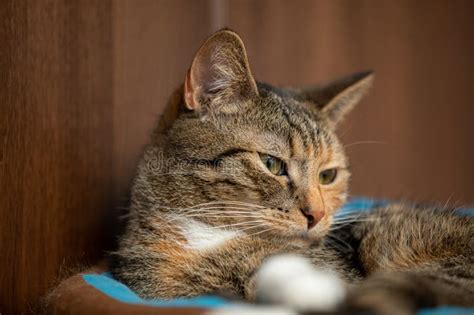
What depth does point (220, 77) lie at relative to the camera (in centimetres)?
162

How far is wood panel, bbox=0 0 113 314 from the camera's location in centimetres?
134

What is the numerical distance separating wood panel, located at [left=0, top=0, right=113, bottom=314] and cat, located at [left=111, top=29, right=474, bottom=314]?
0.20 m

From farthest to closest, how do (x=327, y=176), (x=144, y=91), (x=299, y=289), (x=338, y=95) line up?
(x=144, y=91) < (x=338, y=95) < (x=327, y=176) < (x=299, y=289)

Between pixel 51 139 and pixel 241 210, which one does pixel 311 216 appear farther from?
pixel 51 139

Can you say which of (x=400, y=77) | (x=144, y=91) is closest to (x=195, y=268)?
(x=144, y=91)

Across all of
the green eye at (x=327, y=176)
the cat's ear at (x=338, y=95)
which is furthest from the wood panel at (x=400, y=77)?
the green eye at (x=327, y=176)

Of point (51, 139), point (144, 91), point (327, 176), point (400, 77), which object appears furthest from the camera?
point (400, 77)

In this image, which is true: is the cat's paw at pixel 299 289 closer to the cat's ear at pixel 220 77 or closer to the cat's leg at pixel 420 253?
the cat's leg at pixel 420 253

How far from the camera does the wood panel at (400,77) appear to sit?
10.7 feet

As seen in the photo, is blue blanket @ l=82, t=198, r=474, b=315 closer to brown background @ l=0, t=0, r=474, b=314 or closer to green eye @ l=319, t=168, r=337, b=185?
brown background @ l=0, t=0, r=474, b=314

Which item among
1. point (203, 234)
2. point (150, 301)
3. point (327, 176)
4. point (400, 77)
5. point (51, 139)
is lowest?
point (150, 301)

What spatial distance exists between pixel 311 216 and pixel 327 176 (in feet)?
0.95

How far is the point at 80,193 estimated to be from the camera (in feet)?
5.70

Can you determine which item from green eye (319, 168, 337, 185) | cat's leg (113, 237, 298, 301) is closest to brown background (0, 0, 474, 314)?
cat's leg (113, 237, 298, 301)
